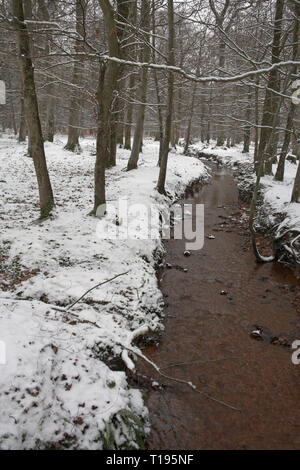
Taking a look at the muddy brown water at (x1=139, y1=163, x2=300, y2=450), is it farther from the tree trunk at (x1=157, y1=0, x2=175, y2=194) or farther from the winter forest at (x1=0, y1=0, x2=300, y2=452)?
the tree trunk at (x1=157, y1=0, x2=175, y2=194)

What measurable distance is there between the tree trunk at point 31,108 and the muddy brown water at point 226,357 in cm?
383

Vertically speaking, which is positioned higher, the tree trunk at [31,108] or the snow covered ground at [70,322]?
the tree trunk at [31,108]

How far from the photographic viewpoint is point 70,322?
4504 millimetres

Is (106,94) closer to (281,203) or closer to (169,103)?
(169,103)

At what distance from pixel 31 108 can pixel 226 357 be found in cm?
685

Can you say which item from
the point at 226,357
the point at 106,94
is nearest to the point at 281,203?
the point at 106,94

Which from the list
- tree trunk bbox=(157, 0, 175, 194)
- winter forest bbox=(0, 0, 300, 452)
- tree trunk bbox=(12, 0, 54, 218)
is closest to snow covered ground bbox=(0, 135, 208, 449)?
winter forest bbox=(0, 0, 300, 452)

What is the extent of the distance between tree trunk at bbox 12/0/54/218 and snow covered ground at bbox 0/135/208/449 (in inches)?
29.0

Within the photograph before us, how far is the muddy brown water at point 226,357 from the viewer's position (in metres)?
3.62

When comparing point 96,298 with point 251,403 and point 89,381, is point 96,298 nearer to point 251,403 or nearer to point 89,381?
point 89,381

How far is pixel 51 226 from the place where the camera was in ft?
24.4

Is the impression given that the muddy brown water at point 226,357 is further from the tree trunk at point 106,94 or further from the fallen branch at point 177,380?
the tree trunk at point 106,94

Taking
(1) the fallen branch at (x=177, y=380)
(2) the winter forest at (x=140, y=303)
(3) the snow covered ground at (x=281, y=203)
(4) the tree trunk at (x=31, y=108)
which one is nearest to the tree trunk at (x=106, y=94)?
(2) the winter forest at (x=140, y=303)
